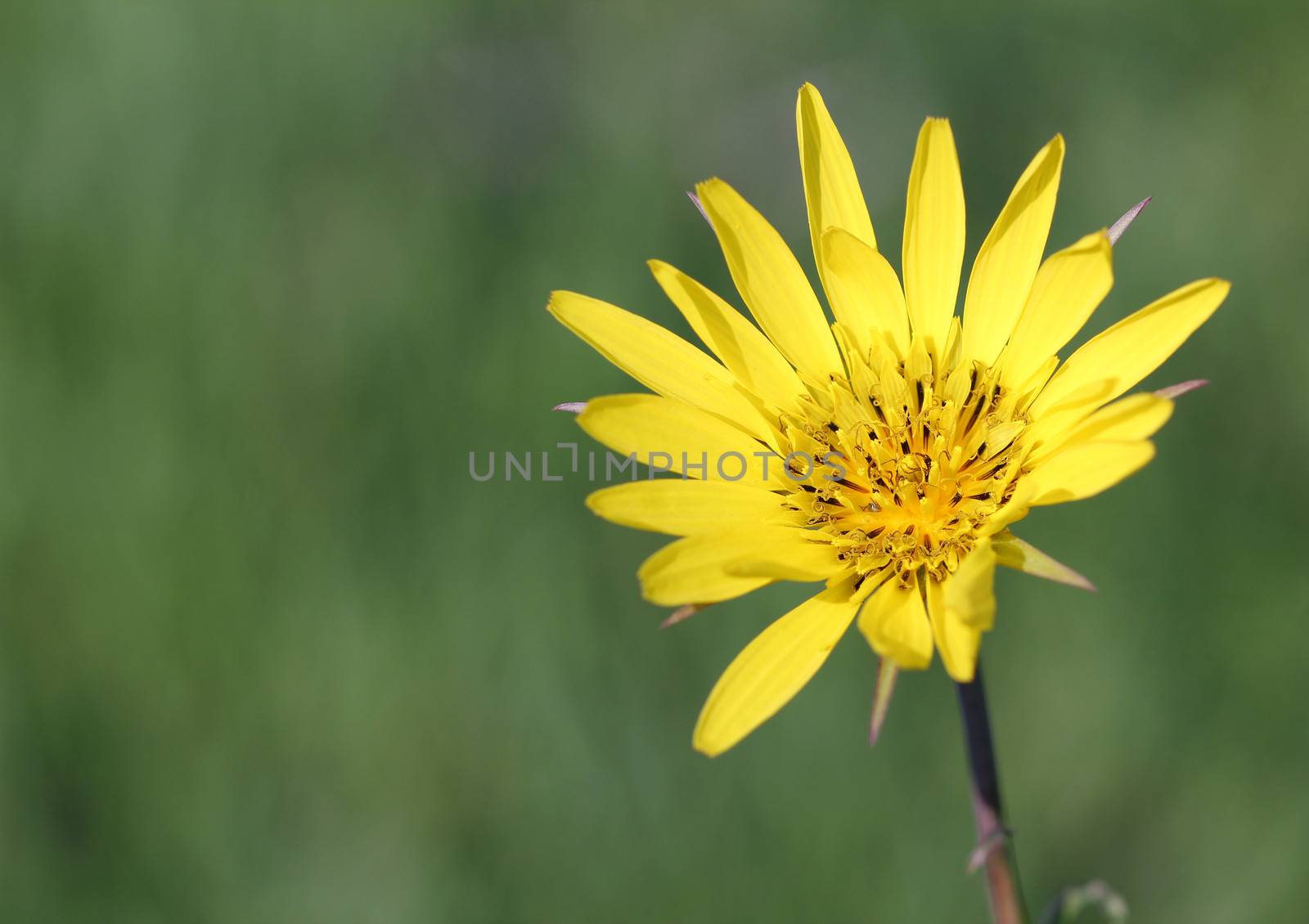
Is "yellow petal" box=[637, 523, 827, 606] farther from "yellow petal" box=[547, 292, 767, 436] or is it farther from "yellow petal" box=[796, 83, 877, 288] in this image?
"yellow petal" box=[796, 83, 877, 288]

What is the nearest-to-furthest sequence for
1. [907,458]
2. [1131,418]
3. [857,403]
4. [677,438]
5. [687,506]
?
[1131,418], [687,506], [677,438], [907,458], [857,403]

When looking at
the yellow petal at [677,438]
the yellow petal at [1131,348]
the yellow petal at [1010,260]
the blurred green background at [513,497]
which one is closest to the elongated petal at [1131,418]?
the yellow petal at [1131,348]

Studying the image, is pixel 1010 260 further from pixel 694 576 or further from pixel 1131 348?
pixel 694 576

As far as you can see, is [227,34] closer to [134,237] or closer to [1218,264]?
[134,237]

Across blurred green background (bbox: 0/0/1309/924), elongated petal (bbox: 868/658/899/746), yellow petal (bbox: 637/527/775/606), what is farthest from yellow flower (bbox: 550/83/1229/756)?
blurred green background (bbox: 0/0/1309/924)

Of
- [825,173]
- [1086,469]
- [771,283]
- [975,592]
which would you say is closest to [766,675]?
[975,592]

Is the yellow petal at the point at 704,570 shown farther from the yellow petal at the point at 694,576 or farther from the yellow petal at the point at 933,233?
the yellow petal at the point at 933,233
